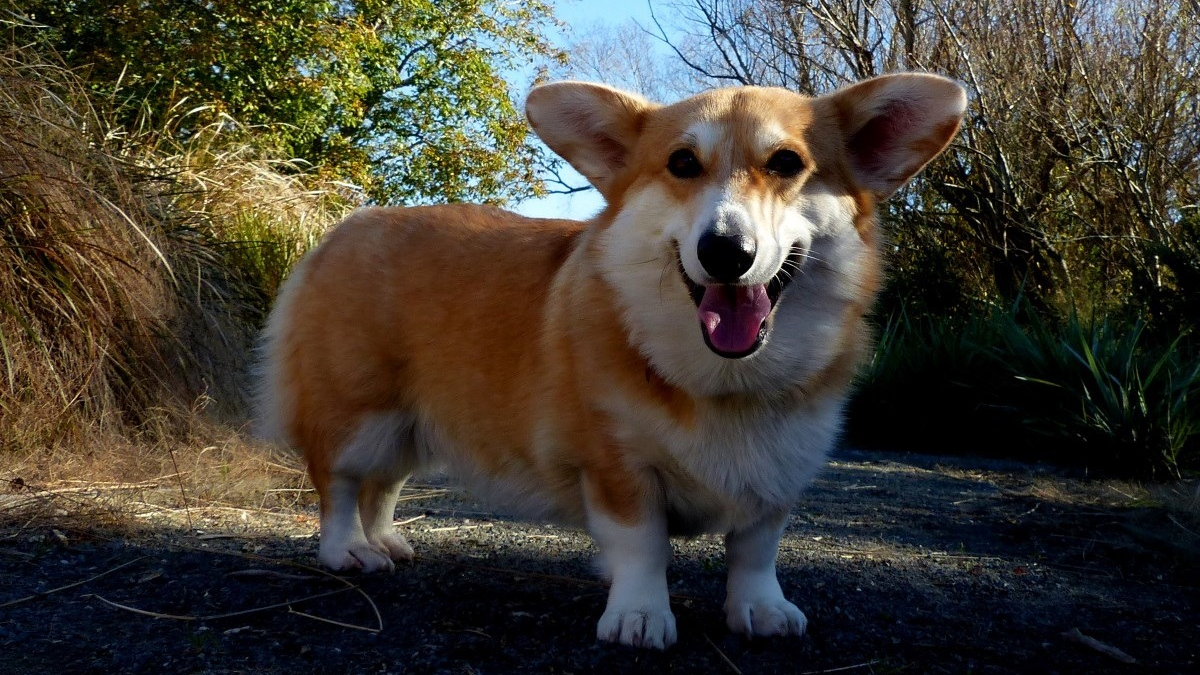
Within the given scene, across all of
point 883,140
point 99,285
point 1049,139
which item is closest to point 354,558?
point 883,140

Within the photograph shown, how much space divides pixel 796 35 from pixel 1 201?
8.08 m

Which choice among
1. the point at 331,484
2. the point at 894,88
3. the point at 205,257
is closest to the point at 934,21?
the point at 205,257

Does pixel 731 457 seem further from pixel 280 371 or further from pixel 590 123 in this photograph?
pixel 280 371

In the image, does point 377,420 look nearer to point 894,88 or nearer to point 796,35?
point 894,88

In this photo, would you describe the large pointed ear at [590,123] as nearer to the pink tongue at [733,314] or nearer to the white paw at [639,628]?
the pink tongue at [733,314]

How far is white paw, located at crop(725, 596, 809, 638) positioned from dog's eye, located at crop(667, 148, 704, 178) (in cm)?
109

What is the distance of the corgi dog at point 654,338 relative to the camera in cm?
245

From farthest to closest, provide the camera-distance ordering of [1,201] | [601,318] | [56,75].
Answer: [56,75]
[1,201]
[601,318]

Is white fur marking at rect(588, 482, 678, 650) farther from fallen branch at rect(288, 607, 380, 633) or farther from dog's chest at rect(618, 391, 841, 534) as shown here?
fallen branch at rect(288, 607, 380, 633)

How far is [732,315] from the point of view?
236 centimetres

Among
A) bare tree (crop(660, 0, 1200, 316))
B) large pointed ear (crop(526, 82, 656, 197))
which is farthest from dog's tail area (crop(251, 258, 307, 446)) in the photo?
bare tree (crop(660, 0, 1200, 316))

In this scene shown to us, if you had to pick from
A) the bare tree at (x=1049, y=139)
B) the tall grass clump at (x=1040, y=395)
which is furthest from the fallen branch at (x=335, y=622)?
the bare tree at (x=1049, y=139)

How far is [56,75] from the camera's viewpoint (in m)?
5.86

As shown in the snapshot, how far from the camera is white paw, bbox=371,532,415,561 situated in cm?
337
